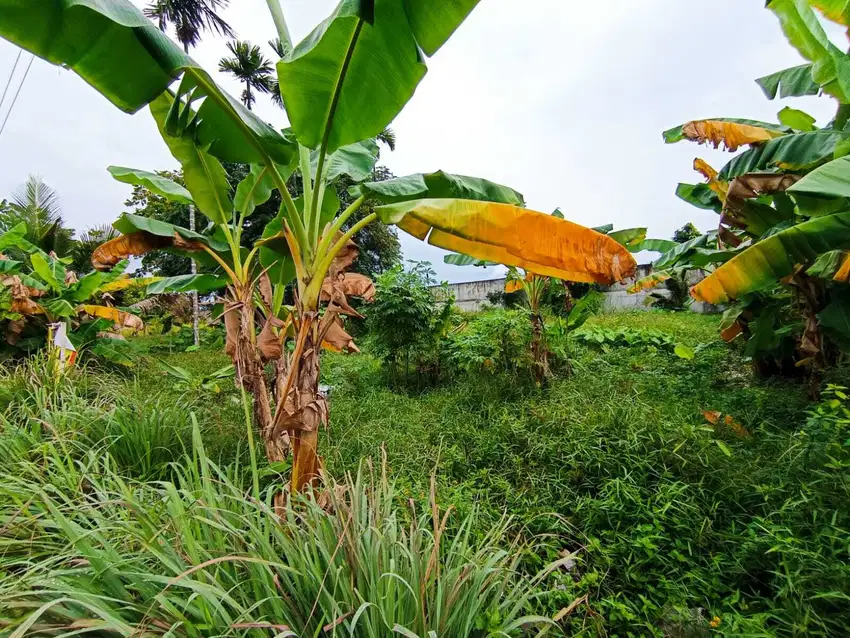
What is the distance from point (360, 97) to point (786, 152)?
3.20 meters

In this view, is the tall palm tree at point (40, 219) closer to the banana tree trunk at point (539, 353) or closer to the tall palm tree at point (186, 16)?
the tall palm tree at point (186, 16)

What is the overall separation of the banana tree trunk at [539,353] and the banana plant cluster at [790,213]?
1.56 metres

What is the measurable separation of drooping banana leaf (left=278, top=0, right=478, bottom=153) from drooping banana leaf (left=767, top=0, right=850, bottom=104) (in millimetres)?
2894

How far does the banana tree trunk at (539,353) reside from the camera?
15.5ft

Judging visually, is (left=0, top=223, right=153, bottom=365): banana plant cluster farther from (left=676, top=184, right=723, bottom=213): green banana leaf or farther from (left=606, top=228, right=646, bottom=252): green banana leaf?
(left=676, top=184, right=723, bottom=213): green banana leaf

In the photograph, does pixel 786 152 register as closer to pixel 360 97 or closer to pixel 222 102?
pixel 360 97

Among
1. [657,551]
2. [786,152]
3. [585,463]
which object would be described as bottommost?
[657,551]

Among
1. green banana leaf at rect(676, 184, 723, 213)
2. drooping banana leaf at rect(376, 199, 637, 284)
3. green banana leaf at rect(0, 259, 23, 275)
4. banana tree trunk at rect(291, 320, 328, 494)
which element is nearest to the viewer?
drooping banana leaf at rect(376, 199, 637, 284)

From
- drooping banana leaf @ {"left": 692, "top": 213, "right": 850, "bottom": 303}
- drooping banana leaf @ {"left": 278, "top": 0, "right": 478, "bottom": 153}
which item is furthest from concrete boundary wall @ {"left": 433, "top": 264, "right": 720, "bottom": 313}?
drooping banana leaf @ {"left": 278, "top": 0, "right": 478, "bottom": 153}

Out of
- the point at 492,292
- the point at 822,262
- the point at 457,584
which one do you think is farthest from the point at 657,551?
the point at 492,292

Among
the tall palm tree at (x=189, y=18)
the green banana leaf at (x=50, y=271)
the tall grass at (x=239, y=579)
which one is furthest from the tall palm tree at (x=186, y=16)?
the tall grass at (x=239, y=579)

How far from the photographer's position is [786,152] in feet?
9.68

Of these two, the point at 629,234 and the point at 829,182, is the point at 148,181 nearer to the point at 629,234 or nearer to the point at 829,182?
the point at 629,234

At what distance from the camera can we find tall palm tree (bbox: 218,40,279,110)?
1203cm
